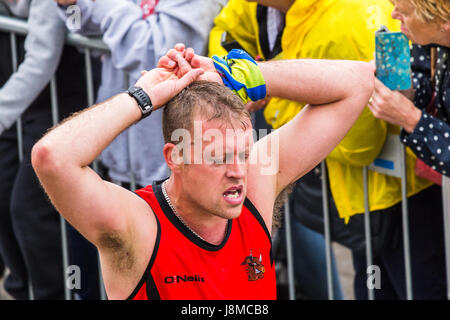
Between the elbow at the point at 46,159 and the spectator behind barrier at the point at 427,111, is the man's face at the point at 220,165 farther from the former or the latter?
the spectator behind barrier at the point at 427,111

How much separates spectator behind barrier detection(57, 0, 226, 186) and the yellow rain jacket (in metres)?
0.13

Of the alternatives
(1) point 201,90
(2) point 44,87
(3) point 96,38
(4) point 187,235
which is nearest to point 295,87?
(1) point 201,90

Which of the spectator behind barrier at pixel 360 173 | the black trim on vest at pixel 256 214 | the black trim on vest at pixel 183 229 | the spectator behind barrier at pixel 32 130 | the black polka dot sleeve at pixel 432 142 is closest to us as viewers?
the black trim on vest at pixel 183 229

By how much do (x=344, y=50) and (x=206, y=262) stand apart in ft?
4.60

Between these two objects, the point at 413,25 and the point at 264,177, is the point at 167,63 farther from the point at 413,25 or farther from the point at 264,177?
the point at 413,25

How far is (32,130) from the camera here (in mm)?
4453

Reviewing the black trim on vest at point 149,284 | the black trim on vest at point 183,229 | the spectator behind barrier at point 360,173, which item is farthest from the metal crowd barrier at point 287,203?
the black trim on vest at point 149,284

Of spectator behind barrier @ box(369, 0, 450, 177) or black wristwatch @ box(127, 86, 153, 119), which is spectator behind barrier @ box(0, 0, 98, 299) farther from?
black wristwatch @ box(127, 86, 153, 119)

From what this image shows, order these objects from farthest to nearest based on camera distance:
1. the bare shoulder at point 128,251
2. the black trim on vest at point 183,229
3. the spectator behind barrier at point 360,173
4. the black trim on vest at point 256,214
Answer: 1. the spectator behind barrier at point 360,173
2. the black trim on vest at point 256,214
3. the black trim on vest at point 183,229
4. the bare shoulder at point 128,251

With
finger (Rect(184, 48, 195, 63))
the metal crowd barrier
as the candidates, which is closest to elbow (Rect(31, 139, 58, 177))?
finger (Rect(184, 48, 195, 63))

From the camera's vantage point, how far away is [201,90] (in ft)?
7.73

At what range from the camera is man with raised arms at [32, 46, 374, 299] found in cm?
219

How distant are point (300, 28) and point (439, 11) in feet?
2.22

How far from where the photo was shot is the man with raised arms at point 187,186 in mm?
2188
